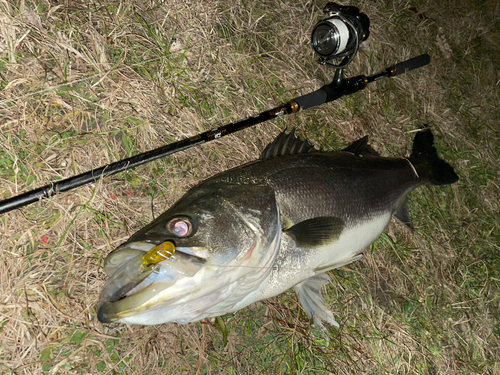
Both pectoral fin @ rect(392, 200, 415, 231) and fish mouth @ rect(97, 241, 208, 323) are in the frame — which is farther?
pectoral fin @ rect(392, 200, 415, 231)

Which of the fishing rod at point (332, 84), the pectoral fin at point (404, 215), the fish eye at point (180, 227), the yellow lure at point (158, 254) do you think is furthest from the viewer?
the pectoral fin at point (404, 215)

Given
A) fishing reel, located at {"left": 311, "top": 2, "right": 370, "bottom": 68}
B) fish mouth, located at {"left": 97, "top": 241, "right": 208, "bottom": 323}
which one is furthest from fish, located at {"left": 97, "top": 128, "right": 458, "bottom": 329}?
fishing reel, located at {"left": 311, "top": 2, "right": 370, "bottom": 68}

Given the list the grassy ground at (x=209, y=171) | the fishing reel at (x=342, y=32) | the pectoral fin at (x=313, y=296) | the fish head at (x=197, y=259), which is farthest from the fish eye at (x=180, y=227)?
the fishing reel at (x=342, y=32)

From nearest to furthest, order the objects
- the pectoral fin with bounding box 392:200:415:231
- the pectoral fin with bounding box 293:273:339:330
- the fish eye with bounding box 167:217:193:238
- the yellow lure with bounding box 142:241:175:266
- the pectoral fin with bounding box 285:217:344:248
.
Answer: the yellow lure with bounding box 142:241:175:266
the fish eye with bounding box 167:217:193:238
the pectoral fin with bounding box 285:217:344:248
the pectoral fin with bounding box 293:273:339:330
the pectoral fin with bounding box 392:200:415:231

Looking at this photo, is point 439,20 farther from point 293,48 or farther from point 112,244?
point 112,244

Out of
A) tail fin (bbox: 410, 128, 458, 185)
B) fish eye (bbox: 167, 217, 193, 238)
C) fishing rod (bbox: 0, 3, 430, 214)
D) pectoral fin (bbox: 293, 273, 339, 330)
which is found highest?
fishing rod (bbox: 0, 3, 430, 214)

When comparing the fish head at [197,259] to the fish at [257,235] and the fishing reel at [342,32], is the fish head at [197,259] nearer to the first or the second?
the fish at [257,235]

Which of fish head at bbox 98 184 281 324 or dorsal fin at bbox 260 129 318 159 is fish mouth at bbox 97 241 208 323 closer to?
fish head at bbox 98 184 281 324

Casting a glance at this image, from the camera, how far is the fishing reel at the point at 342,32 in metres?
3.15

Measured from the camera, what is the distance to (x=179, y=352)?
2734 mm

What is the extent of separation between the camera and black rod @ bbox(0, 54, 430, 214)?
222 cm

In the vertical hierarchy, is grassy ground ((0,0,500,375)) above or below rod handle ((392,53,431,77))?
below

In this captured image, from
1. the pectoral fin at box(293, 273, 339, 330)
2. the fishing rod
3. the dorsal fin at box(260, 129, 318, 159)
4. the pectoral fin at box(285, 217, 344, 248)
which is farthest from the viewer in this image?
the pectoral fin at box(293, 273, 339, 330)

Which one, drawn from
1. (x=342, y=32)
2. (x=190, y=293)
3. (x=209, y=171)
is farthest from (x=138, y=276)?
(x=342, y=32)
